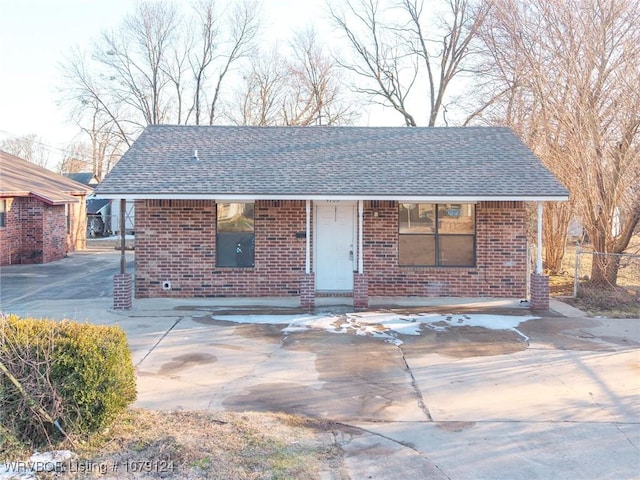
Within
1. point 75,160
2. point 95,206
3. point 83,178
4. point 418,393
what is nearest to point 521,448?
point 418,393

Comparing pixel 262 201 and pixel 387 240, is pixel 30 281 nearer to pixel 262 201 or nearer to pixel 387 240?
pixel 262 201

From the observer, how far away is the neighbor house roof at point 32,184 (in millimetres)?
19531

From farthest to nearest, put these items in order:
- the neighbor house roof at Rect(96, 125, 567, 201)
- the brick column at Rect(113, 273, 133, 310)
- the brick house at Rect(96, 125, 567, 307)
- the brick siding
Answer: the brick siding → the brick house at Rect(96, 125, 567, 307) → the neighbor house roof at Rect(96, 125, 567, 201) → the brick column at Rect(113, 273, 133, 310)

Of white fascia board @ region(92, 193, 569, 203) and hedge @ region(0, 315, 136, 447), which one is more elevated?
white fascia board @ region(92, 193, 569, 203)

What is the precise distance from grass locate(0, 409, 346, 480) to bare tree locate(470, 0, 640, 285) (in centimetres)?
1195

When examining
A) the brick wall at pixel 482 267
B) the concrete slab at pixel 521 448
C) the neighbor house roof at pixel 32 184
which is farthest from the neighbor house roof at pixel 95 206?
the concrete slab at pixel 521 448

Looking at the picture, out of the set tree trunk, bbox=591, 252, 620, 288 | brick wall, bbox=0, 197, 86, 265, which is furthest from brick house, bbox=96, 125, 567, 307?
brick wall, bbox=0, 197, 86, 265

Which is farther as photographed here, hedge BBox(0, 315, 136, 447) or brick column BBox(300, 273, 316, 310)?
brick column BBox(300, 273, 316, 310)

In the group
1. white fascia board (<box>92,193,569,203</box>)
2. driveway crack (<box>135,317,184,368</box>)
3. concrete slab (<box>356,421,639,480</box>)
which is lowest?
concrete slab (<box>356,421,639,480</box>)

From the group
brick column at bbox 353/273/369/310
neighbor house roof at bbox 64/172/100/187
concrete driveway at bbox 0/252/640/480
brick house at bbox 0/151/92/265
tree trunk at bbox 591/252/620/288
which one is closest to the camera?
concrete driveway at bbox 0/252/640/480

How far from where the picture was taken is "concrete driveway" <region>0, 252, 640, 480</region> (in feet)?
15.1

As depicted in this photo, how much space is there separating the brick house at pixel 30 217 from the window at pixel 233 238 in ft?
35.7

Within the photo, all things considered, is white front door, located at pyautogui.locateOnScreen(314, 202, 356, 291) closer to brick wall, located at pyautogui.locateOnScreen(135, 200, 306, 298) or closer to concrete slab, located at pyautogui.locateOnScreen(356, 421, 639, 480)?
brick wall, located at pyautogui.locateOnScreen(135, 200, 306, 298)

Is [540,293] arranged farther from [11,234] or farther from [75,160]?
[75,160]
